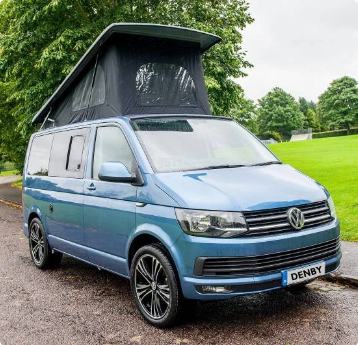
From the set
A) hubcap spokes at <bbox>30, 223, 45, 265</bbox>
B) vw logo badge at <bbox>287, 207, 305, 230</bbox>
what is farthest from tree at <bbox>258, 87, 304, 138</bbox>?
vw logo badge at <bbox>287, 207, 305, 230</bbox>

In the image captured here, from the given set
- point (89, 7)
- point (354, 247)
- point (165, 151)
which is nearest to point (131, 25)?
point (165, 151)

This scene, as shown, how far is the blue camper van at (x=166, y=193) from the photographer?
167 inches

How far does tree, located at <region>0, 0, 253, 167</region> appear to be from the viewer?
1471 cm

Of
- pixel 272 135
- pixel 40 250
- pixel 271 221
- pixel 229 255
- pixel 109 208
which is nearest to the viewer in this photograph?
pixel 229 255

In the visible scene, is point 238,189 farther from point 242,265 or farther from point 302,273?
point 302,273

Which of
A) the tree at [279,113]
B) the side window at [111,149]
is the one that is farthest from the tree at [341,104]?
the side window at [111,149]

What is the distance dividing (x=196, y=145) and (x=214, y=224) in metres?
1.41

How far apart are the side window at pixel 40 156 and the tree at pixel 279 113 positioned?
4153 inches

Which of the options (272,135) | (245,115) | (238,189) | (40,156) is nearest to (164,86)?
(40,156)

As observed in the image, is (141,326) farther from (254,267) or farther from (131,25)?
(131,25)

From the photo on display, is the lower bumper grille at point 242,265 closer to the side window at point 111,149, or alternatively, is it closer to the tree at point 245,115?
the side window at point 111,149

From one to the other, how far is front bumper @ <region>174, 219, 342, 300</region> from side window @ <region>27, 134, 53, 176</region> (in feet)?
11.9

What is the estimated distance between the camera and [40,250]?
7547 mm

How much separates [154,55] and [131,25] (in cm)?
63
